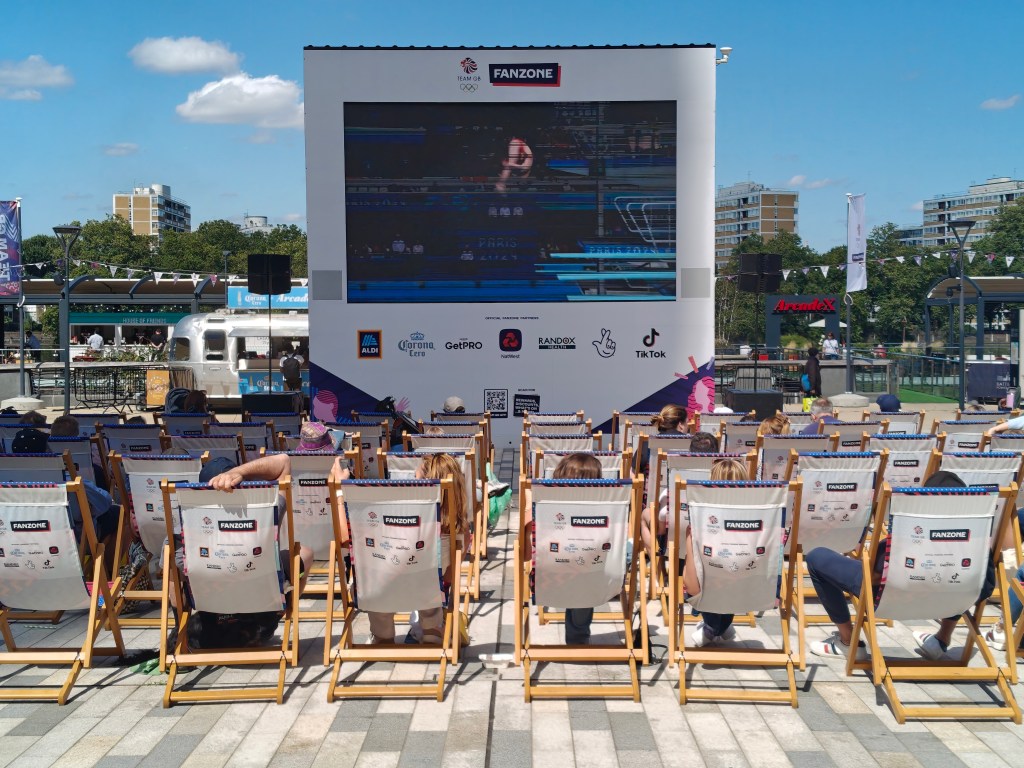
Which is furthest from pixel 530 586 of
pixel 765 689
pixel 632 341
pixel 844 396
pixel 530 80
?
pixel 844 396

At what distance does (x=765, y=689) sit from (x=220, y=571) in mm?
2539

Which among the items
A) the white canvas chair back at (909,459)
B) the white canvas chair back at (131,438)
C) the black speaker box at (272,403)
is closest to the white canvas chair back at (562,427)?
the white canvas chair back at (909,459)

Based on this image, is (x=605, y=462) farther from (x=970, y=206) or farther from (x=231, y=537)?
(x=970, y=206)

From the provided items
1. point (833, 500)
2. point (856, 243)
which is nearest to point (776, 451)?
point (833, 500)

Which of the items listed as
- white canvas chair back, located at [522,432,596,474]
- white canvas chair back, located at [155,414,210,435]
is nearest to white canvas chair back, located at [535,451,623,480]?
white canvas chair back, located at [522,432,596,474]

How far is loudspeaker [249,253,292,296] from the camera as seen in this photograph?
15.4m

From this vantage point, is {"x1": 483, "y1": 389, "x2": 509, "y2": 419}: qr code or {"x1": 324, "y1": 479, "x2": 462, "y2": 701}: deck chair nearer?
{"x1": 324, "y1": 479, "x2": 462, "y2": 701}: deck chair

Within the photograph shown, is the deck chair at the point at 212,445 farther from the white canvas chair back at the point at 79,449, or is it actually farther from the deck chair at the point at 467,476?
the deck chair at the point at 467,476

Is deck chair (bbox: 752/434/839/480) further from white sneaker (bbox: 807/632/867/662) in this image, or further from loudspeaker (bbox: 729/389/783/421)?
loudspeaker (bbox: 729/389/783/421)

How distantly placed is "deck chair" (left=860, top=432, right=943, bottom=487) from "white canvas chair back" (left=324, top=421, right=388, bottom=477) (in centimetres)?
355

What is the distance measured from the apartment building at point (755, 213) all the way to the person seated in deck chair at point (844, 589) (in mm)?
158462

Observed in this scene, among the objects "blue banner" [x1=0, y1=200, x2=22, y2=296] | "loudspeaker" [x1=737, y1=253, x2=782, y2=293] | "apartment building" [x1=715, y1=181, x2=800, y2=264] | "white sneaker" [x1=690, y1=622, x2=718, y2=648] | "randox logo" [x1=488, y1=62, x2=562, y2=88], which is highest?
"apartment building" [x1=715, y1=181, x2=800, y2=264]

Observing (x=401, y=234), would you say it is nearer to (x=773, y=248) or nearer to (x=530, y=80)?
(x=530, y=80)

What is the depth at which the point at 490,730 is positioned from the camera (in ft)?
13.8
